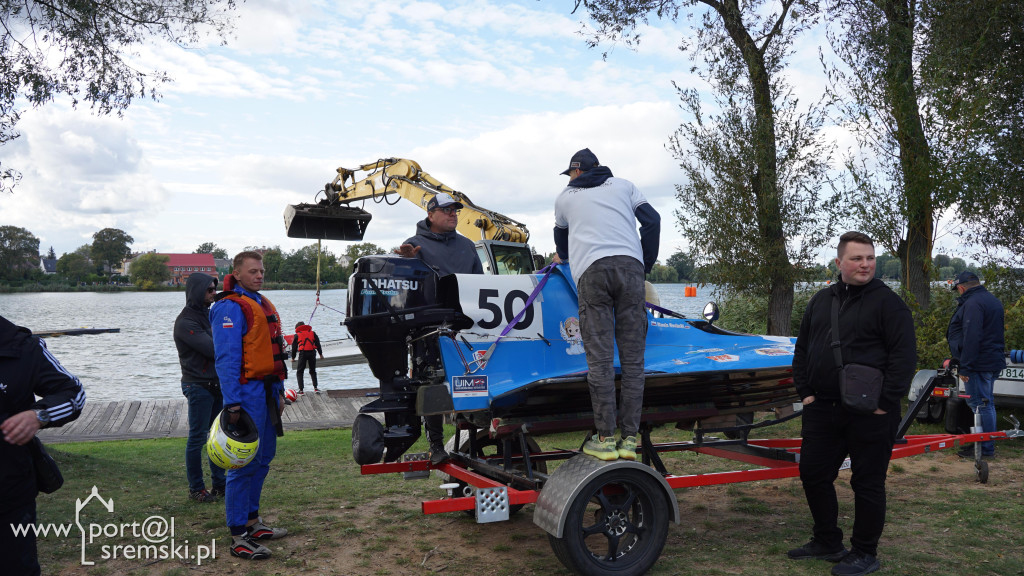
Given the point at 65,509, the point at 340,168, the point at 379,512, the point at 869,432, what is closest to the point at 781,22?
the point at 340,168

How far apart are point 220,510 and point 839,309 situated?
5.32 meters

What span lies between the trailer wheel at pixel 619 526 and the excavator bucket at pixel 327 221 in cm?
728

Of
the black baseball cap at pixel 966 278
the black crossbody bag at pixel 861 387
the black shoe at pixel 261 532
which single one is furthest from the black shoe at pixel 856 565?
the black baseball cap at pixel 966 278

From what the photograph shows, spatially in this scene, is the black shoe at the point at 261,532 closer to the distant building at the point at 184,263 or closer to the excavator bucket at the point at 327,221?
the excavator bucket at the point at 327,221

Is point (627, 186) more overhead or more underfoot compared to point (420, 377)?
more overhead

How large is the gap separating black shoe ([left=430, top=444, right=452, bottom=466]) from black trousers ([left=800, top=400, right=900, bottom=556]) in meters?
2.63

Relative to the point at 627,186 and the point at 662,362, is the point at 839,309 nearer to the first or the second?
the point at 662,362

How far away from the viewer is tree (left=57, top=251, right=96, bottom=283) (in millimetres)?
94000

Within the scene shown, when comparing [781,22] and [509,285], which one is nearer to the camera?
[509,285]

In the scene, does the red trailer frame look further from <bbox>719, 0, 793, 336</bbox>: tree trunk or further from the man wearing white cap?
<bbox>719, 0, 793, 336</bbox>: tree trunk

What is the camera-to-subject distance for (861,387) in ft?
14.3

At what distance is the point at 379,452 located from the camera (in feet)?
15.5

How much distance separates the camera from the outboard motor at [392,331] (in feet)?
15.5

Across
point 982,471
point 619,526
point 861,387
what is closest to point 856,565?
point 861,387
